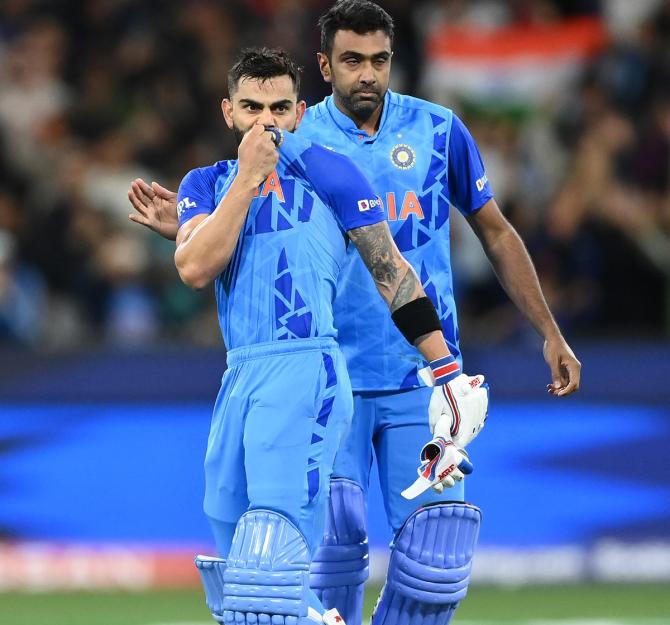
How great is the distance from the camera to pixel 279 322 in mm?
4984

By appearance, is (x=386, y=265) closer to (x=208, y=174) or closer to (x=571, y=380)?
(x=208, y=174)

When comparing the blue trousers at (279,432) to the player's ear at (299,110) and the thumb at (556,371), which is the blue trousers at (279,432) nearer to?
the player's ear at (299,110)

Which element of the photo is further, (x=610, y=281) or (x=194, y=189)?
(x=610, y=281)

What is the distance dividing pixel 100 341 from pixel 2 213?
1.50 m

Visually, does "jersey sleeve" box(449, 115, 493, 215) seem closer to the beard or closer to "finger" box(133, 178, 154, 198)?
the beard

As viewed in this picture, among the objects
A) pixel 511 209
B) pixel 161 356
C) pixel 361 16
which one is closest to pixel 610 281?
pixel 511 209

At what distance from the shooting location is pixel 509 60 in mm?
11250

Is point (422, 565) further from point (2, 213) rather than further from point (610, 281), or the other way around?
point (2, 213)

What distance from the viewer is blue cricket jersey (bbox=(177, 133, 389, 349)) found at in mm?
4996

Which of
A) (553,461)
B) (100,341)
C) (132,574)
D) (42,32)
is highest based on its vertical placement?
(42,32)

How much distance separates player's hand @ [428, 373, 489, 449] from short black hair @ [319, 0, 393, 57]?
1.46m

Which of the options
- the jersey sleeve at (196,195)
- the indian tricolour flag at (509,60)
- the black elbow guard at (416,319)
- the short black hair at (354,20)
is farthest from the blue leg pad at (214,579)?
the indian tricolour flag at (509,60)

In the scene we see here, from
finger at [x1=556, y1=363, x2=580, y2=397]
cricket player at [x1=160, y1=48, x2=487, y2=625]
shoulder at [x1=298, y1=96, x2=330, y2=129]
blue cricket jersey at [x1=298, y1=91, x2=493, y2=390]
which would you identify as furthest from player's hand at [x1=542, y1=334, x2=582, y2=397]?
shoulder at [x1=298, y1=96, x2=330, y2=129]

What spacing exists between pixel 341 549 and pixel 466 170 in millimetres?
1549
